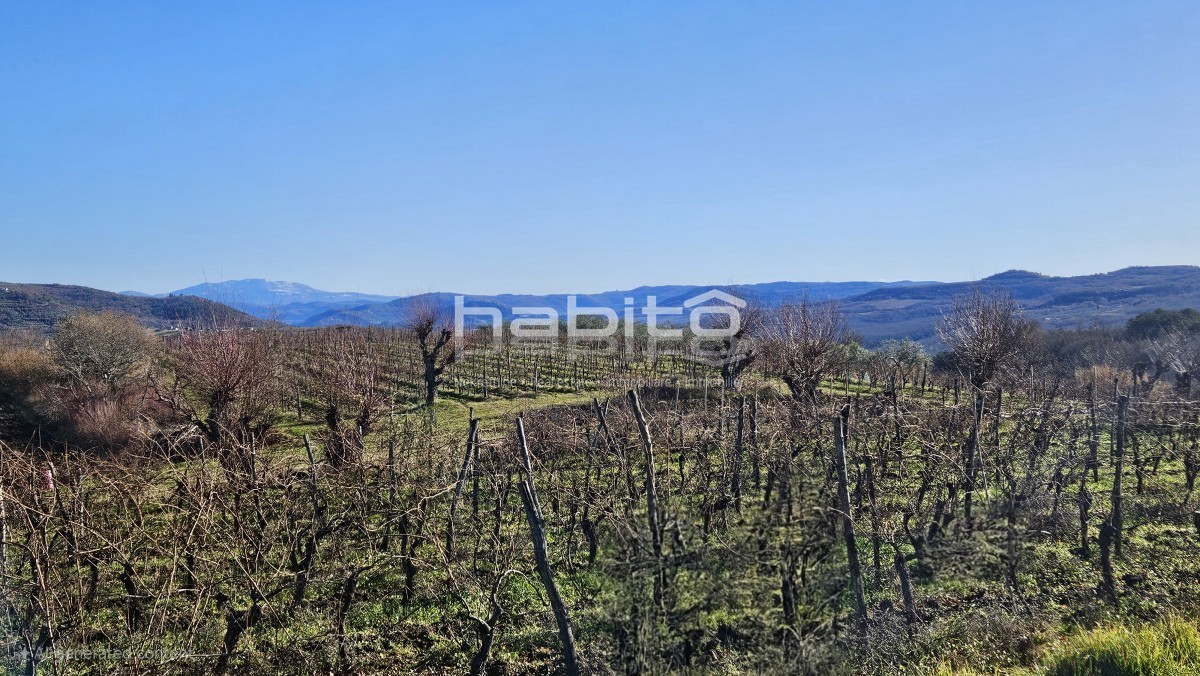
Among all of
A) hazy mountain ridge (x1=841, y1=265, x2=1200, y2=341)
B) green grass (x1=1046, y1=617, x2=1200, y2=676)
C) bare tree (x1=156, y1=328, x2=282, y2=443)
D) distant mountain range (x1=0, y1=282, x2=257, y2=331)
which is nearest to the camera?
green grass (x1=1046, y1=617, x2=1200, y2=676)

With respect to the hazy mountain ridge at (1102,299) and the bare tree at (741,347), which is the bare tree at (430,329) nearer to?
the bare tree at (741,347)

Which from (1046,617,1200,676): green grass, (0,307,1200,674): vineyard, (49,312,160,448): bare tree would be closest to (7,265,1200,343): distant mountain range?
(49,312,160,448): bare tree

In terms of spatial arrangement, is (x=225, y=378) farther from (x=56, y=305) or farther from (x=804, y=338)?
(x=56, y=305)

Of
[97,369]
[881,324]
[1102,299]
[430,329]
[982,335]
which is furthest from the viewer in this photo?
[881,324]

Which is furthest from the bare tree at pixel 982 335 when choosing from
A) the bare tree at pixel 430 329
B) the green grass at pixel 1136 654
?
the bare tree at pixel 430 329

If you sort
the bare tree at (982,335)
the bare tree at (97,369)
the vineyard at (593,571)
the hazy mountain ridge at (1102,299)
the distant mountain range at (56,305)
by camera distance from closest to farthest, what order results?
the vineyard at (593,571) → the bare tree at (982,335) → the bare tree at (97,369) → the distant mountain range at (56,305) → the hazy mountain ridge at (1102,299)

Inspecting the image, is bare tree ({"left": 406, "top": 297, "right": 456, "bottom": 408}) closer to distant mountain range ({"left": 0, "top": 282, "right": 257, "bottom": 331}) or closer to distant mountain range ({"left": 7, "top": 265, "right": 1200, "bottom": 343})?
distant mountain range ({"left": 7, "top": 265, "right": 1200, "bottom": 343})

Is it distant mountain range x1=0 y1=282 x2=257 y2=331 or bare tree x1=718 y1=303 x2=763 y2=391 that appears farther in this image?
distant mountain range x1=0 y1=282 x2=257 y2=331

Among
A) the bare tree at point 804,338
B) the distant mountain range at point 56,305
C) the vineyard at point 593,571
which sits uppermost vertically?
the distant mountain range at point 56,305

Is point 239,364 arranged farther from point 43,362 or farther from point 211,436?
point 43,362

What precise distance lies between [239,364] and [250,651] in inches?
479

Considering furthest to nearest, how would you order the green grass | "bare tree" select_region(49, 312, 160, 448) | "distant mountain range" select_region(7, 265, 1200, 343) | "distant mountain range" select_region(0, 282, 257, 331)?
"distant mountain range" select_region(0, 282, 257, 331), "distant mountain range" select_region(7, 265, 1200, 343), "bare tree" select_region(49, 312, 160, 448), the green grass

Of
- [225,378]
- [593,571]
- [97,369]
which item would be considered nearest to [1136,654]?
[593,571]

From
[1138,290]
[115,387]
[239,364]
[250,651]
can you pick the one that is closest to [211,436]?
[239,364]
